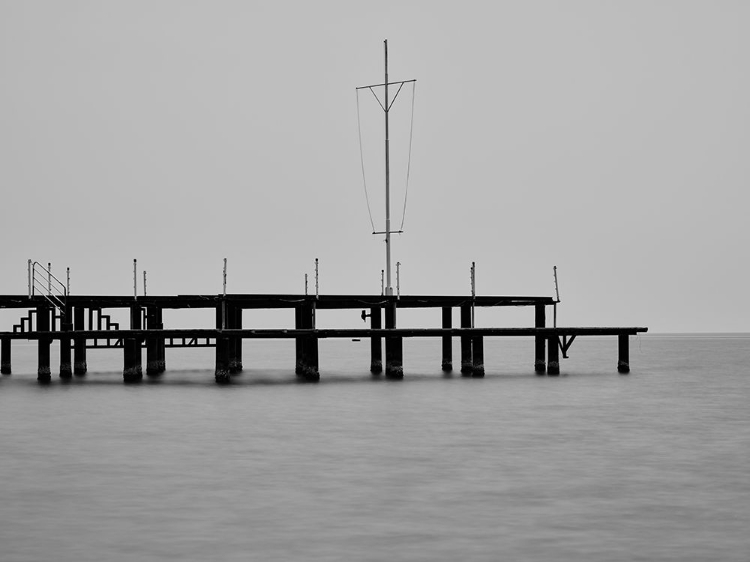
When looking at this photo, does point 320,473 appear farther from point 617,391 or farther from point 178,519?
point 617,391

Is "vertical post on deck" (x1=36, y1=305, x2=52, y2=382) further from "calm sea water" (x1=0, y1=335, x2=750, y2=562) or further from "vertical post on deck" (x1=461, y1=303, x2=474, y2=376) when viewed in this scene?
"vertical post on deck" (x1=461, y1=303, x2=474, y2=376)

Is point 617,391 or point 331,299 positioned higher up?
point 331,299

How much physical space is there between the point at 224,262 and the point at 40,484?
23853 mm

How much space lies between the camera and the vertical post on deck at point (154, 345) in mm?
49531

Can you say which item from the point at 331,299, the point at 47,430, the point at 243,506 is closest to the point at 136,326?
the point at 331,299

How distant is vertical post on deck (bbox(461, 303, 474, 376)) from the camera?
1890 inches

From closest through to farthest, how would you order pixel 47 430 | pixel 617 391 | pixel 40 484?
pixel 40 484 → pixel 47 430 → pixel 617 391

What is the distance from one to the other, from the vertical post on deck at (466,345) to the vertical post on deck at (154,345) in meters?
12.9

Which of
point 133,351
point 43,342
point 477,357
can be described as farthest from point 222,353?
point 477,357

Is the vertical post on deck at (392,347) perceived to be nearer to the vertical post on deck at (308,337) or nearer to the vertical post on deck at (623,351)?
the vertical post on deck at (308,337)

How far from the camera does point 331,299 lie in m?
44.4

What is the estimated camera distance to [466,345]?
50.0 m

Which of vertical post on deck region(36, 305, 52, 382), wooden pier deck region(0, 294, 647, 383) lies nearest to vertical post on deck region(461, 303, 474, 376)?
wooden pier deck region(0, 294, 647, 383)

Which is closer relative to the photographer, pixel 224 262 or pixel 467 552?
pixel 467 552
